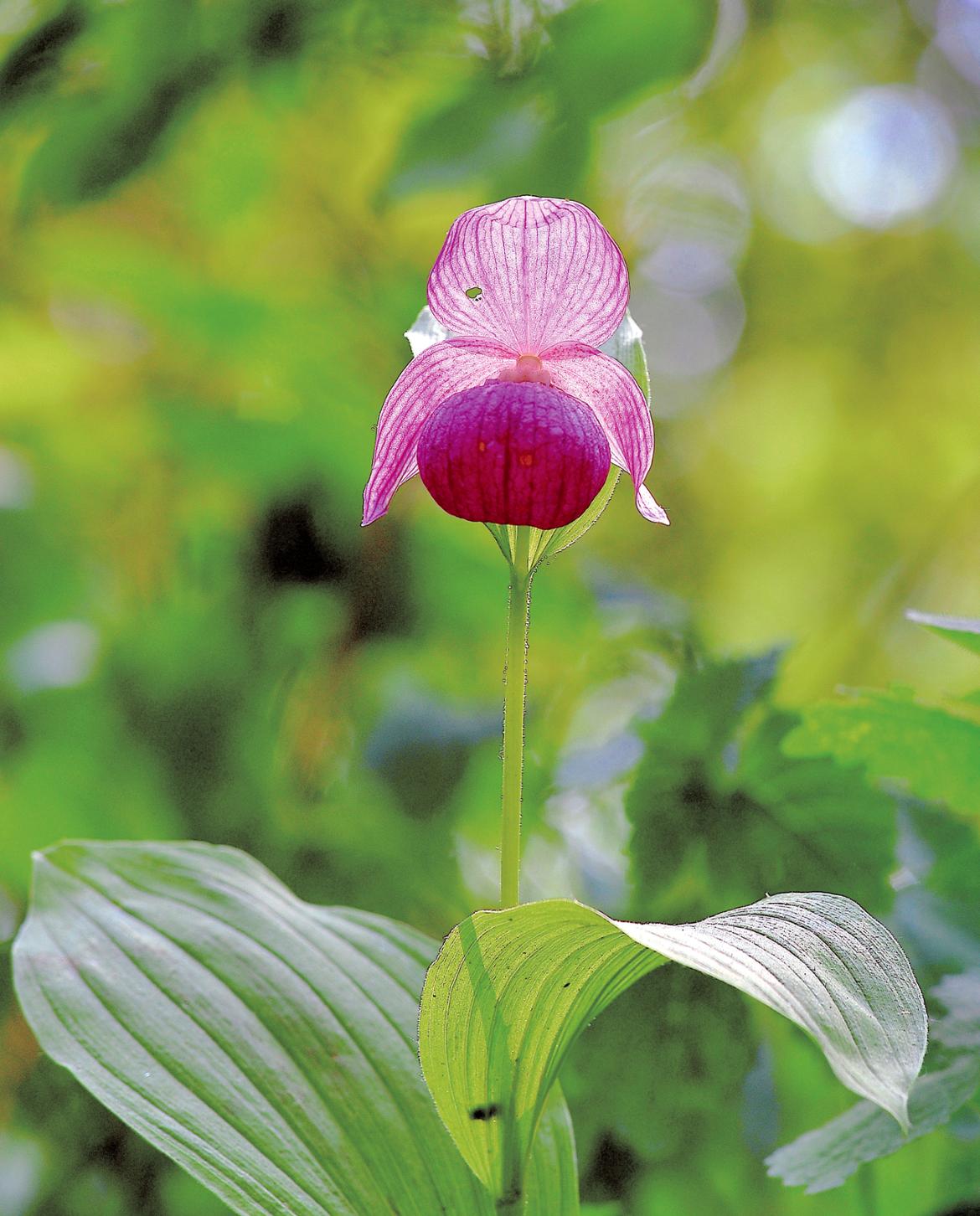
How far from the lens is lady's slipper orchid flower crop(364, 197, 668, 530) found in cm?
53

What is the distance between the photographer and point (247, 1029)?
1.96 feet

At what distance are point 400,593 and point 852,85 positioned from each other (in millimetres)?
2585

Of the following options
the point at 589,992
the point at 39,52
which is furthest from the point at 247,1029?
the point at 39,52

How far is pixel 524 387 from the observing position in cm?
54

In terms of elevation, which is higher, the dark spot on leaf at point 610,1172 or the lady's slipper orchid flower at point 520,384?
the lady's slipper orchid flower at point 520,384

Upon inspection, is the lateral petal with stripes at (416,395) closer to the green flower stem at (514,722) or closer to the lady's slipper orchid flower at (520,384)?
the lady's slipper orchid flower at (520,384)

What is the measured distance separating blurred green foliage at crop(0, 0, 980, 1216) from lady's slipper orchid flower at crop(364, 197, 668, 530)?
0.86 feet

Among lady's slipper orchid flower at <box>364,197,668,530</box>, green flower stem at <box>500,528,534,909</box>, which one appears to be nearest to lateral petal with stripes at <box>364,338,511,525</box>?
lady's slipper orchid flower at <box>364,197,668,530</box>

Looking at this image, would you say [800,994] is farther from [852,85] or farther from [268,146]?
[852,85]

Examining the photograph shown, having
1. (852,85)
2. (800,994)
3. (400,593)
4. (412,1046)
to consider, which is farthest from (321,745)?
(852,85)

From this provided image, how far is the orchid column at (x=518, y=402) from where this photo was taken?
1.74 ft

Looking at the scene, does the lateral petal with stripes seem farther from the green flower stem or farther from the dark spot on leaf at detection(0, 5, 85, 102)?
the dark spot on leaf at detection(0, 5, 85, 102)

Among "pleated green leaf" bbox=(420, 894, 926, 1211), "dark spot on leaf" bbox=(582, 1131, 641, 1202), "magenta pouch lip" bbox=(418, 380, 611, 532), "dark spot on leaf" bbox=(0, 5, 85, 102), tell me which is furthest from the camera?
"dark spot on leaf" bbox=(582, 1131, 641, 1202)

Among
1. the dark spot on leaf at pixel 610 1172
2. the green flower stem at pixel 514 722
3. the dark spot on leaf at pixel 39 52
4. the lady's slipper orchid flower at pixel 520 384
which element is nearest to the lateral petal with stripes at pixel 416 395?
the lady's slipper orchid flower at pixel 520 384
